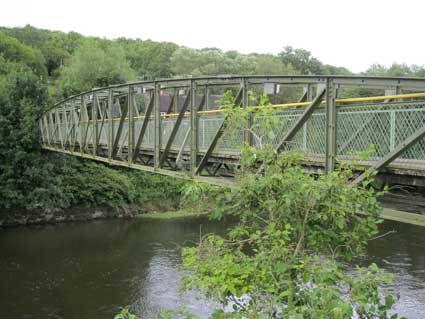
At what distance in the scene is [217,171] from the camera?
12.9 metres

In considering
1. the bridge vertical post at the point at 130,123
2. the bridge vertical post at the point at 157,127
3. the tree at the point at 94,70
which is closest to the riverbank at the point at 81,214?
the bridge vertical post at the point at 130,123

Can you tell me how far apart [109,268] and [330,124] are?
46.2 feet

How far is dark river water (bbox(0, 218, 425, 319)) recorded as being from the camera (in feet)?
52.6

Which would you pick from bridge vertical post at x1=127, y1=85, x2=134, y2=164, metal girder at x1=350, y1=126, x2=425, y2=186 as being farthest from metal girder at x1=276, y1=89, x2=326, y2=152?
bridge vertical post at x1=127, y1=85, x2=134, y2=164

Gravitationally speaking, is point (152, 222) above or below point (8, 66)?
below

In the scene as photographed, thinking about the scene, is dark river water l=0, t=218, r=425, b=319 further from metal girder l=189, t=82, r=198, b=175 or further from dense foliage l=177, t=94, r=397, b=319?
dense foliage l=177, t=94, r=397, b=319

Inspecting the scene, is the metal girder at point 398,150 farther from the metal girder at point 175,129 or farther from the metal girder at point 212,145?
the metal girder at point 175,129

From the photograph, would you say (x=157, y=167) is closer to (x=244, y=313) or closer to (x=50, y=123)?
(x=244, y=313)

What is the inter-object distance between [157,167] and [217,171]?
70.6 inches

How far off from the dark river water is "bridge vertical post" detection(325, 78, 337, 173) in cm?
548

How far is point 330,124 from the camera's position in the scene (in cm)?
847

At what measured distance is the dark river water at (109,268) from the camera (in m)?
A: 16.0

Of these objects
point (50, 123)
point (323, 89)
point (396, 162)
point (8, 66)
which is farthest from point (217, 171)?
point (8, 66)

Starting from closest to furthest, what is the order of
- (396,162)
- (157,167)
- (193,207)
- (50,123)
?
1. (193,207)
2. (396,162)
3. (157,167)
4. (50,123)
